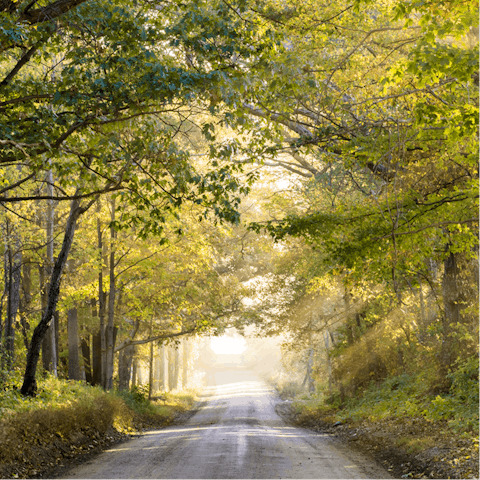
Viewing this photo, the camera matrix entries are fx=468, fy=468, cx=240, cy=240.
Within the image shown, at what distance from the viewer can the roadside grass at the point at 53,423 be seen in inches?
330

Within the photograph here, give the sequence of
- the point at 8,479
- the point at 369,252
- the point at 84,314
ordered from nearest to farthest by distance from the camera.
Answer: the point at 8,479, the point at 369,252, the point at 84,314

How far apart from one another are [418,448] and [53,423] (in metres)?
7.67

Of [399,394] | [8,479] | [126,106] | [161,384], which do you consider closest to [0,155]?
[126,106]

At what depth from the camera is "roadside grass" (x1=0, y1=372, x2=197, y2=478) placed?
8.39 meters

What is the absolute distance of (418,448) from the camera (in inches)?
372

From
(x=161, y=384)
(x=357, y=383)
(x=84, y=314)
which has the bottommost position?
→ (x=161, y=384)

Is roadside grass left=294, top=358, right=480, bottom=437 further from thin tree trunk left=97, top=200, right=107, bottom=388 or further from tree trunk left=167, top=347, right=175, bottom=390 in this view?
tree trunk left=167, top=347, right=175, bottom=390

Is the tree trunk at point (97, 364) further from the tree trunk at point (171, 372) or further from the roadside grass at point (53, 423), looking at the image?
the tree trunk at point (171, 372)

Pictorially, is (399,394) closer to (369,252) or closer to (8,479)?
(369,252)

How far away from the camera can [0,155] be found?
7973 millimetres

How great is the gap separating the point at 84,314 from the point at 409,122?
732 inches

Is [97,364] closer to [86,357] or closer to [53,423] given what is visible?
[86,357]

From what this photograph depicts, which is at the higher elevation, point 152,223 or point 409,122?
point 409,122

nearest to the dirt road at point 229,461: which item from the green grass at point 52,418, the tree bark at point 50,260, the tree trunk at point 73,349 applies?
the green grass at point 52,418
